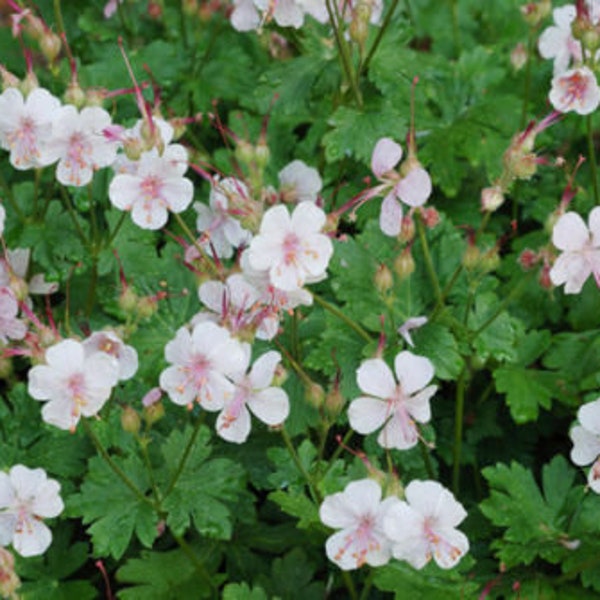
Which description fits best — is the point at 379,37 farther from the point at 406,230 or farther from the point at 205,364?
the point at 205,364

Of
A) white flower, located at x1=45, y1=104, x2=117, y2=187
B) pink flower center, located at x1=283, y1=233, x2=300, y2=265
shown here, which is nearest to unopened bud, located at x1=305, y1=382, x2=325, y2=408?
pink flower center, located at x1=283, y1=233, x2=300, y2=265

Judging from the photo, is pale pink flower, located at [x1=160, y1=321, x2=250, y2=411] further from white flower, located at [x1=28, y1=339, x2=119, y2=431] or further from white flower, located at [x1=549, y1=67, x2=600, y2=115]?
white flower, located at [x1=549, y1=67, x2=600, y2=115]

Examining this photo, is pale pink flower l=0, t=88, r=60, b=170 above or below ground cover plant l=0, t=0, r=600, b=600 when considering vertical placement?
above

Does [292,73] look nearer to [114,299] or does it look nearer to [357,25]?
[357,25]

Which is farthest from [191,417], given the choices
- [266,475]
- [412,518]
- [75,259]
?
[412,518]

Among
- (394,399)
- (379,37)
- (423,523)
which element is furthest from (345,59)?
(423,523)

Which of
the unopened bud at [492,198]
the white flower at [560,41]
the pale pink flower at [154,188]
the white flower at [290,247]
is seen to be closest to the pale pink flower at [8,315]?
the pale pink flower at [154,188]

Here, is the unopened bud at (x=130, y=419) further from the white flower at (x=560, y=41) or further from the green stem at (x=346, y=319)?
the white flower at (x=560, y=41)
